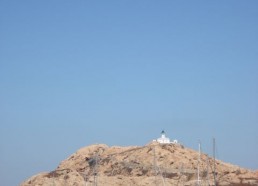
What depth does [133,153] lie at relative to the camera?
133 m

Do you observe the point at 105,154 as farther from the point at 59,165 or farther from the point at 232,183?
the point at 232,183

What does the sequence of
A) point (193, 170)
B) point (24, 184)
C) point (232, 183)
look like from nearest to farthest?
1. point (232, 183)
2. point (193, 170)
3. point (24, 184)

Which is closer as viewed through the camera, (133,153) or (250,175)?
(250,175)

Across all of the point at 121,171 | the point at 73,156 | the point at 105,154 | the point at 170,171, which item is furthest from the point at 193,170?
the point at 73,156

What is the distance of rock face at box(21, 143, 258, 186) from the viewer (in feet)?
391

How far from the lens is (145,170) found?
126 m

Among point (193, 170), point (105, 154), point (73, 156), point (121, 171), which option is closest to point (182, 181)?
point (193, 170)

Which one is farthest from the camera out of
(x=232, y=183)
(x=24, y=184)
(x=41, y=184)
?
(x=24, y=184)

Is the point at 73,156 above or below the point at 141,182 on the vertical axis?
above

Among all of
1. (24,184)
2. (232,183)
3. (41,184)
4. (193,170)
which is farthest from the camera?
(24,184)

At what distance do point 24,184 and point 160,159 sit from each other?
33.0 meters

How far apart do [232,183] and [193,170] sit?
36.9ft

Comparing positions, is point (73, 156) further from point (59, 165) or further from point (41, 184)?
point (41, 184)

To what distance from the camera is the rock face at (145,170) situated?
119 meters
